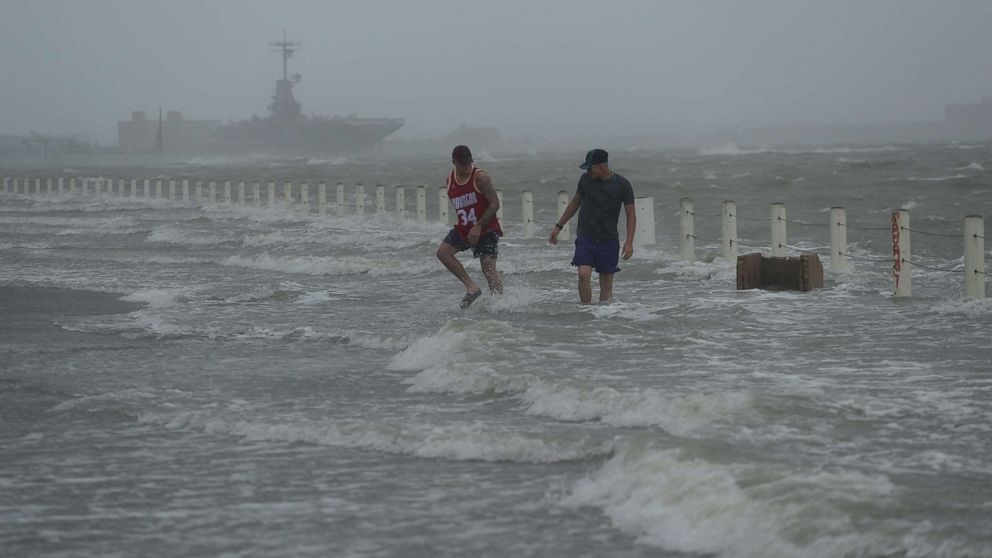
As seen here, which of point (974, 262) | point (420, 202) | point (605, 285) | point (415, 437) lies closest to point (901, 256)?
point (974, 262)

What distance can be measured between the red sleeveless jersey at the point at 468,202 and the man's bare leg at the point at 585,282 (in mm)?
847

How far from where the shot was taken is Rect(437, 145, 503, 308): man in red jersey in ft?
41.4

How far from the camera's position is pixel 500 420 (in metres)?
7.64

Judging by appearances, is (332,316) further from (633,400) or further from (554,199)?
(554,199)

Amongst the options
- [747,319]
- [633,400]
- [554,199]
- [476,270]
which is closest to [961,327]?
[747,319]

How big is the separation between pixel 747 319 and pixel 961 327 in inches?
69.5

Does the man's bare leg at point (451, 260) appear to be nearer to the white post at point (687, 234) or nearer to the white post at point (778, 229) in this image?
the white post at point (778, 229)

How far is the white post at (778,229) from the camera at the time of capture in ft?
54.1

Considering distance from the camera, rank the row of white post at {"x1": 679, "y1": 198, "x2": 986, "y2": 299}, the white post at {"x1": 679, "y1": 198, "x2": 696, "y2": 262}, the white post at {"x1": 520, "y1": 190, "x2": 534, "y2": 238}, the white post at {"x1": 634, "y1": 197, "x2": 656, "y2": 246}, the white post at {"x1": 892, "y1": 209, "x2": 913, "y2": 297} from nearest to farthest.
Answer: the row of white post at {"x1": 679, "y1": 198, "x2": 986, "y2": 299} → the white post at {"x1": 892, "y1": 209, "x2": 913, "y2": 297} → the white post at {"x1": 679, "y1": 198, "x2": 696, "y2": 262} → the white post at {"x1": 634, "y1": 197, "x2": 656, "y2": 246} → the white post at {"x1": 520, "y1": 190, "x2": 534, "y2": 238}

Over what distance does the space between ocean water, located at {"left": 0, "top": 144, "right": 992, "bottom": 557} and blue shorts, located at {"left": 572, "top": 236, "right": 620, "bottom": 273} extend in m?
0.41

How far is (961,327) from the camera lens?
36.5ft

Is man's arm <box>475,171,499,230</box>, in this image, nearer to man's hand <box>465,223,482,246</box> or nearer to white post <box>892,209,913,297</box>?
man's hand <box>465,223,482,246</box>

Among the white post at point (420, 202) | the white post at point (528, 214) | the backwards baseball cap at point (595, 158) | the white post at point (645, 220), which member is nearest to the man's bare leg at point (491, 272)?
the backwards baseball cap at point (595, 158)

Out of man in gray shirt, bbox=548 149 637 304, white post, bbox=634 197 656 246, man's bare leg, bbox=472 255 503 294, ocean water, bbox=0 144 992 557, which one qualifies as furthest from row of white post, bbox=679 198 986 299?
man's bare leg, bbox=472 255 503 294
